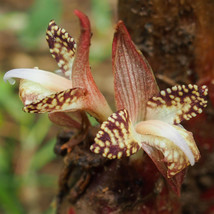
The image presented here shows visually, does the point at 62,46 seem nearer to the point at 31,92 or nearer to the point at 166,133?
the point at 31,92

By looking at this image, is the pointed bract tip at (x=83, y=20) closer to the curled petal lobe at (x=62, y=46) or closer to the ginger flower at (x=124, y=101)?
the ginger flower at (x=124, y=101)

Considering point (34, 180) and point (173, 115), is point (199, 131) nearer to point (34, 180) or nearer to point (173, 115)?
point (173, 115)

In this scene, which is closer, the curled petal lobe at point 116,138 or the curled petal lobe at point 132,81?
the curled petal lobe at point 116,138

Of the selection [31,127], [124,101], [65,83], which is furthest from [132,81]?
[31,127]

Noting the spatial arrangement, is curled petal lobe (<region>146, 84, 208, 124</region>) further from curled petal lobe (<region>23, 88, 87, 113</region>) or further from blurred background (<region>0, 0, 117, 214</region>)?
blurred background (<region>0, 0, 117, 214</region>)

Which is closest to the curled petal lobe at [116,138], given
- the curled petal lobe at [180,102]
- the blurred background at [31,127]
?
the curled petal lobe at [180,102]

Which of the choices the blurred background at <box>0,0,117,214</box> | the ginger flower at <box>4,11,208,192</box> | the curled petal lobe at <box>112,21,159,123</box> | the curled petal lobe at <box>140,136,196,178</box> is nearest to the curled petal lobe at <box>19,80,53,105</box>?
the ginger flower at <box>4,11,208,192</box>

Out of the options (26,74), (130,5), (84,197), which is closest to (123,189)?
(84,197)
